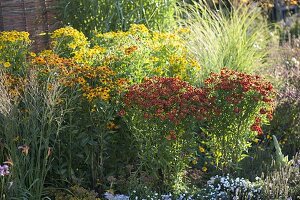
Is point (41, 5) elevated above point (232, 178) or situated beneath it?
elevated above

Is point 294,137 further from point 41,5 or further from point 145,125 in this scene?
point 41,5

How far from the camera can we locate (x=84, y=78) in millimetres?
5141

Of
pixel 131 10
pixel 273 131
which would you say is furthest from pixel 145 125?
pixel 131 10

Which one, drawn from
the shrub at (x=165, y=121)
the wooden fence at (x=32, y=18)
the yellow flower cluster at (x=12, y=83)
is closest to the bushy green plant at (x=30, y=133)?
the yellow flower cluster at (x=12, y=83)

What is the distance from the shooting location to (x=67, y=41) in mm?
5758

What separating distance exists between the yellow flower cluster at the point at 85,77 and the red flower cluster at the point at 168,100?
0.17 meters

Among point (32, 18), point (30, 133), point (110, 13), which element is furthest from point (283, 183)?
point (32, 18)

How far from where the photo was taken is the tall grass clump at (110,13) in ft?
23.4

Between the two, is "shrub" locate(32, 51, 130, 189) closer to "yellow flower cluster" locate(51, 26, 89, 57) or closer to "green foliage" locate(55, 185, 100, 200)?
"green foliage" locate(55, 185, 100, 200)

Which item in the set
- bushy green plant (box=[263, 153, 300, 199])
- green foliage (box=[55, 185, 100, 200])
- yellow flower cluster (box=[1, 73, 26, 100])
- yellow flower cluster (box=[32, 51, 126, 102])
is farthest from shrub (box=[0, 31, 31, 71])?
bushy green plant (box=[263, 153, 300, 199])

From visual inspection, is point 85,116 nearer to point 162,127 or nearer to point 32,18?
point 162,127

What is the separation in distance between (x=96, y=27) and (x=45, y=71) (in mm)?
2184

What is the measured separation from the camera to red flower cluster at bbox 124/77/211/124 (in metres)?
4.74

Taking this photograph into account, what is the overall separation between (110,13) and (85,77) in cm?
219
